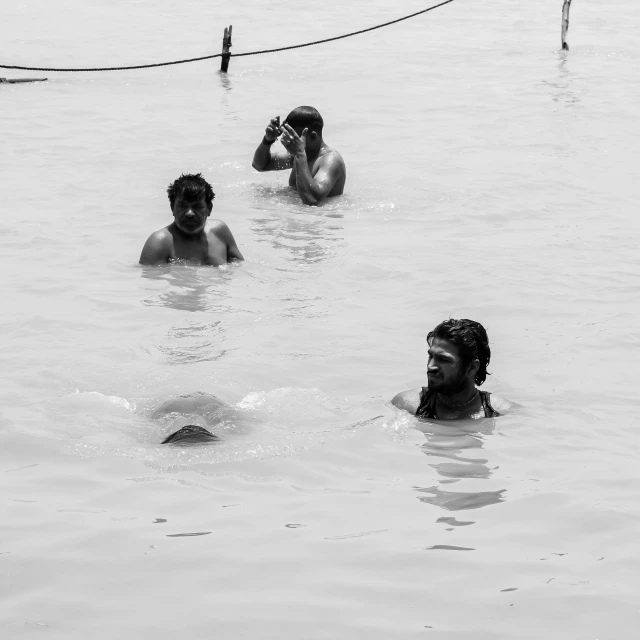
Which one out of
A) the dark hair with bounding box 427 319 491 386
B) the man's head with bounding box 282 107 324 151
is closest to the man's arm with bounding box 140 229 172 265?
the man's head with bounding box 282 107 324 151

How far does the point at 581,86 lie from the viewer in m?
16.0

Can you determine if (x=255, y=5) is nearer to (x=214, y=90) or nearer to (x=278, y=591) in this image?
(x=214, y=90)

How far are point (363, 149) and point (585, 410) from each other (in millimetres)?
7229

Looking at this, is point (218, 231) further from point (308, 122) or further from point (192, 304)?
point (308, 122)

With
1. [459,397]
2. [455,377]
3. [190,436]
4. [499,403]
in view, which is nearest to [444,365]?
[455,377]

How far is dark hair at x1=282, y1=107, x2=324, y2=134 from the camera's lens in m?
10.2

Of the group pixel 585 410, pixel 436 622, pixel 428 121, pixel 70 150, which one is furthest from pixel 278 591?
pixel 428 121

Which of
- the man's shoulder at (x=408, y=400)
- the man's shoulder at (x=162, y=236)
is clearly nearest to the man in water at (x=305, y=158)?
the man's shoulder at (x=162, y=236)

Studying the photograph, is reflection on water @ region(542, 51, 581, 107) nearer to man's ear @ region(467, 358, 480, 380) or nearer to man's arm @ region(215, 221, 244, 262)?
man's arm @ region(215, 221, 244, 262)

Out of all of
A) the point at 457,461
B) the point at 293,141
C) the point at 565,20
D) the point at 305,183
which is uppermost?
the point at 565,20

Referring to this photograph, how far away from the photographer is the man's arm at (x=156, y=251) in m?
8.48

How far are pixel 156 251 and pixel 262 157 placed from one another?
8.04 feet

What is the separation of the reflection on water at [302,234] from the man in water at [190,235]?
0.60 m

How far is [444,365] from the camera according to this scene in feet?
18.6
